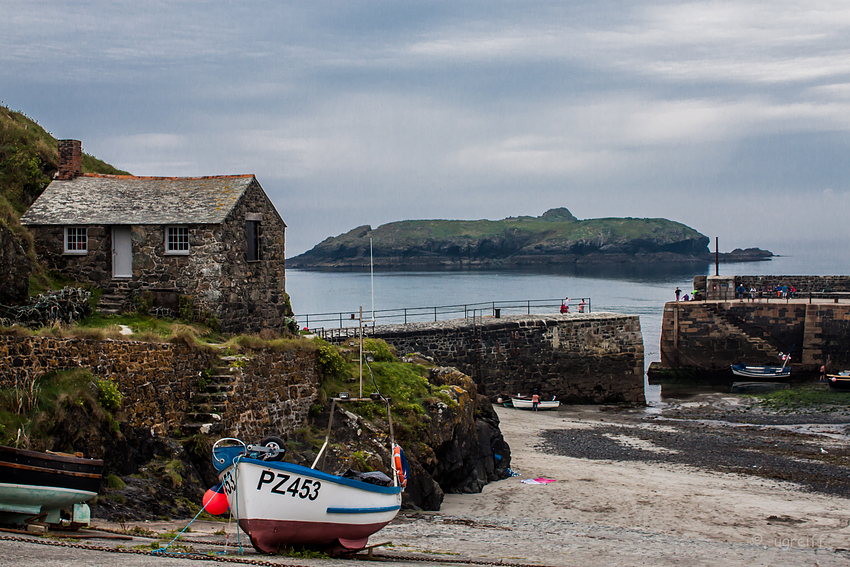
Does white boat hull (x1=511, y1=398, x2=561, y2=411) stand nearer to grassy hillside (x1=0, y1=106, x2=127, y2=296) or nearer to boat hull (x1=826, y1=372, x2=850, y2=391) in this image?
boat hull (x1=826, y1=372, x2=850, y2=391)

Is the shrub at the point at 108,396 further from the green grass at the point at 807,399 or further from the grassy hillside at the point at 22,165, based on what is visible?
the green grass at the point at 807,399

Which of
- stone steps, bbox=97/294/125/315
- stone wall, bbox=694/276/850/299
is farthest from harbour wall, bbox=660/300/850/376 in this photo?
stone steps, bbox=97/294/125/315

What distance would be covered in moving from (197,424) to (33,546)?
654 cm

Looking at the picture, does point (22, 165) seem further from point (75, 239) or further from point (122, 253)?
point (122, 253)

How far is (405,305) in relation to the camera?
95.8m

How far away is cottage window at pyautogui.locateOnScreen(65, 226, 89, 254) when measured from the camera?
2258 centimetres

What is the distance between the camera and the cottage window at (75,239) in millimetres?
22578

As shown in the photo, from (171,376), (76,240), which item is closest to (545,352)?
(76,240)

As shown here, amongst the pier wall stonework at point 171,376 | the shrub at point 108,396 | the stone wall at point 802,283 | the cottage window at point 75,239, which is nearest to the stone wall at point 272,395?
the pier wall stonework at point 171,376

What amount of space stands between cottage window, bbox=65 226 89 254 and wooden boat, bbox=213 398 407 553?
13.0m

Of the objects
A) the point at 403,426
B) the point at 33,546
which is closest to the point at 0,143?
the point at 403,426

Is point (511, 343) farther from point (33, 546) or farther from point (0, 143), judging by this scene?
point (33, 546)

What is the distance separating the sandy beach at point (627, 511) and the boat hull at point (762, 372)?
937 centimetres

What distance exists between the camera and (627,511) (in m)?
20.7
